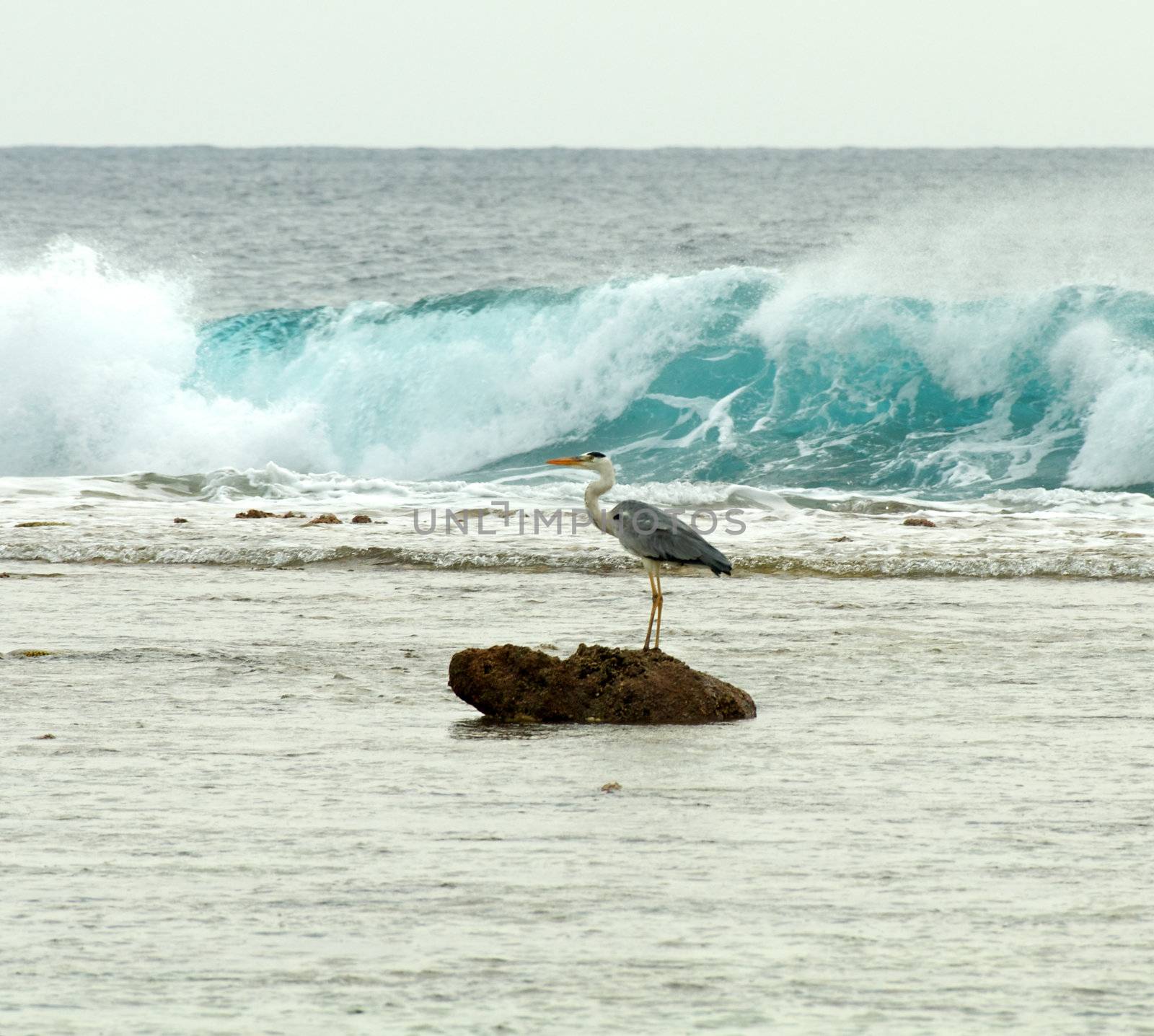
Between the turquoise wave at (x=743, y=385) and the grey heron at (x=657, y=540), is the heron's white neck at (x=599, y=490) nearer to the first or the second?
the grey heron at (x=657, y=540)

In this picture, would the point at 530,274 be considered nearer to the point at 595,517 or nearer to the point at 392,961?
the point at 595,517

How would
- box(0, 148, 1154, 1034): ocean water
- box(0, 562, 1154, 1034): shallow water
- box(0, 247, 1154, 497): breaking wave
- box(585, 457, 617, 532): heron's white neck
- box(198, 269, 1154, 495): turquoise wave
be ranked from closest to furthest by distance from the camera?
box(0, 562, 1154, 1034): shallow water
box(0, 148, 1154, 1034): ocean water
box(585, 457, 617, 532): heron's white neck
box(198, 269, 1154, 495): turquoise wave
box(0, 247, 1154, 497): breaking wave

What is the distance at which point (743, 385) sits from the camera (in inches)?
814

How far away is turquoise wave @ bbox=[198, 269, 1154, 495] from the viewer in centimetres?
1788

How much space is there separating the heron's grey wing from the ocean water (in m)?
0.52

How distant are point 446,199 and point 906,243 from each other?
38800 mm

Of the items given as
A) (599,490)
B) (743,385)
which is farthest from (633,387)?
(599,490)

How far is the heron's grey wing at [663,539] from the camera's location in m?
7.50

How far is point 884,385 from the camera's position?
66.7 ft

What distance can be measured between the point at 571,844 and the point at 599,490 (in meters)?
3.90

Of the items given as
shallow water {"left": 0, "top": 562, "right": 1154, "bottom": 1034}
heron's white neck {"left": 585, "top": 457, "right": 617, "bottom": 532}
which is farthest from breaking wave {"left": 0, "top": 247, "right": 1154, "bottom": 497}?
shallow water {"left": 0, "top": 562, "right": 1154, "bottom": 1034}

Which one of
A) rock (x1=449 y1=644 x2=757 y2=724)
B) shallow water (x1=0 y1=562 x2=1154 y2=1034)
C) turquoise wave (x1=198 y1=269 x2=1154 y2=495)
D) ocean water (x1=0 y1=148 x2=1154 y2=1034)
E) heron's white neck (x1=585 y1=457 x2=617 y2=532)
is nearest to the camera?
shallow water (x1=0 y1=562 x2=1154 y2=1034)

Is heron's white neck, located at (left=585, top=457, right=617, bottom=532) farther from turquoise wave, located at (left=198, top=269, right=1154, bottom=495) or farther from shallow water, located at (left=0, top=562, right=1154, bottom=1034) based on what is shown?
turquoise wave, located at (left=198, top=269, right=1154, bottom=495)

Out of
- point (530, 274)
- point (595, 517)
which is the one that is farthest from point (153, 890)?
point (530, 274)
